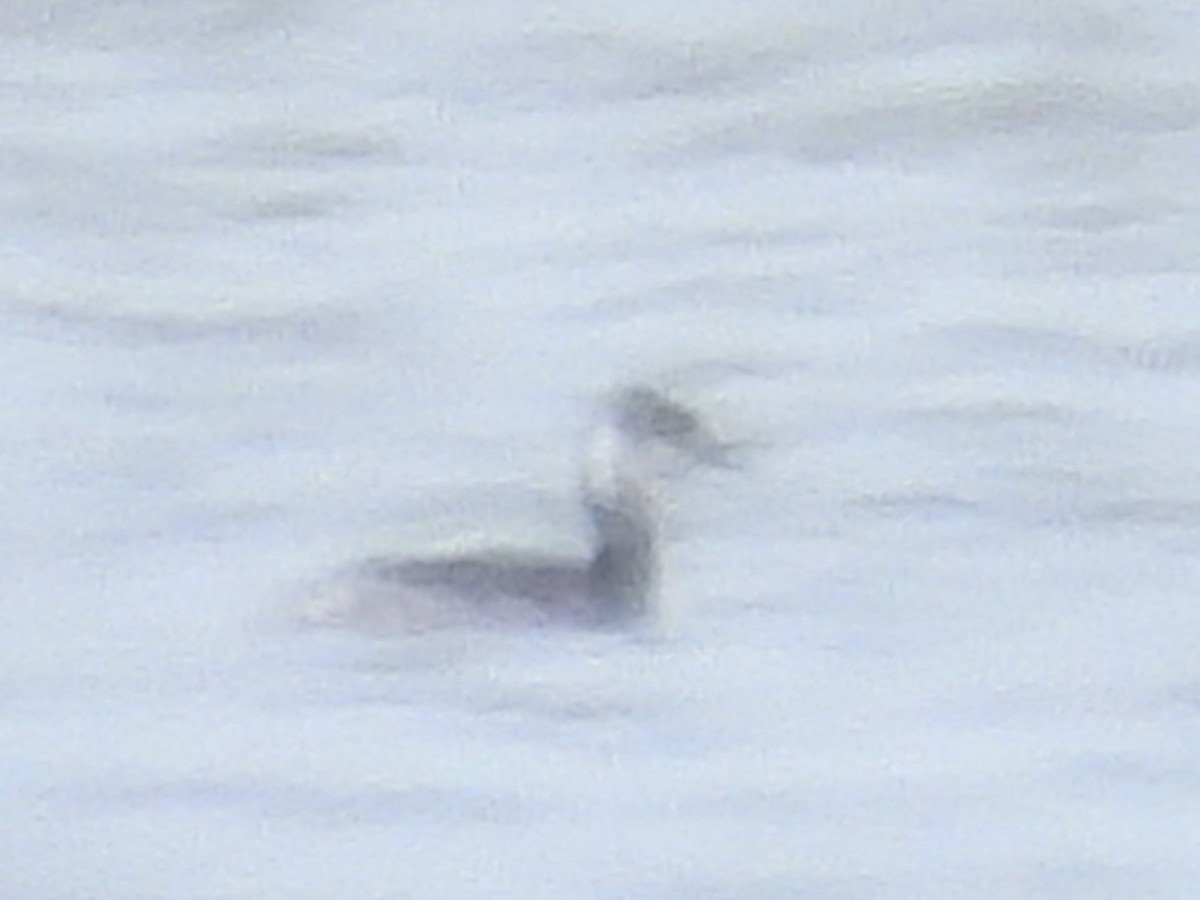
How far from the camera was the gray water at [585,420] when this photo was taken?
257 inches

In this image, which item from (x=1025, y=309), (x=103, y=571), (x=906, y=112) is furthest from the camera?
(x=906, y=112)

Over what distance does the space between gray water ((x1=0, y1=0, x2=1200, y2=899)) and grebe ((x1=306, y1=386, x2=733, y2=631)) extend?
0.05 metres

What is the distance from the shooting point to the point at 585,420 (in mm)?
8008

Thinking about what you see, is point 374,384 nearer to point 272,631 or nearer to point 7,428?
point 7,428

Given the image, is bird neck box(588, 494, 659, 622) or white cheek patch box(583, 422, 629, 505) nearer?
bird neck box(588, 494, 659, 622)

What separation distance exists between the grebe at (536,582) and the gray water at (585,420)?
46 millimetres

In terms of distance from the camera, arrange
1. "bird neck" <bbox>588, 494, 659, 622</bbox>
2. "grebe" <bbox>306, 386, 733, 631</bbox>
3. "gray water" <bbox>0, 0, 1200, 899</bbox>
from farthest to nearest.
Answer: "bird neck" <bbox>588, 494, 659, 622</bbox> → "grebe" <bbox>306, 386, 733, 631</bbox> → "gray water" <bbox>0, 0, 1200, 899</bbox>

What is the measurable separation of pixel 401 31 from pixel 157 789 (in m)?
3.94

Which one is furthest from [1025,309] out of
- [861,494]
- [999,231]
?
[861,494]

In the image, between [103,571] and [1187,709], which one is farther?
[103,571]

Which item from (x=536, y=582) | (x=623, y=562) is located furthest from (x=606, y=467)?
(x=536, y=582)

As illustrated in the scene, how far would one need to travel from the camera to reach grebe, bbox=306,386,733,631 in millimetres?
7062

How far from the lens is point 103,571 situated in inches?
289

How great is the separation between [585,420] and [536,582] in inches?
33.8
